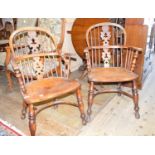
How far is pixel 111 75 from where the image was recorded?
2125mm

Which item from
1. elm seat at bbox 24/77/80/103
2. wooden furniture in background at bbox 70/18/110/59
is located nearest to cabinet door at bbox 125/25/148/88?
wooden furniture in background at bbox 70/18/110/59

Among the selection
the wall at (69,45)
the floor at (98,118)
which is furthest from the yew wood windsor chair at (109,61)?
the wall at (69,45)

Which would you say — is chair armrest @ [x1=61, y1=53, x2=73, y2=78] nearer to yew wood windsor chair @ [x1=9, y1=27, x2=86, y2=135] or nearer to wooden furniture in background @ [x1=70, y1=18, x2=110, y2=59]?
yew wood windsor chair @ [x1=9, y1=27, x2=86, y2=135]

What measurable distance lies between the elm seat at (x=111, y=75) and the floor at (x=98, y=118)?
44 cm

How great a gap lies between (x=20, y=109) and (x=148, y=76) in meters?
1.95

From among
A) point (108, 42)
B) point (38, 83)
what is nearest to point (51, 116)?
point (38, 83)

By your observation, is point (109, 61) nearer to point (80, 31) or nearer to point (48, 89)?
point (80, 31)

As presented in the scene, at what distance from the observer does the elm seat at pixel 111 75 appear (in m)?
2.04

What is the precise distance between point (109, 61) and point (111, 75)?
570mm

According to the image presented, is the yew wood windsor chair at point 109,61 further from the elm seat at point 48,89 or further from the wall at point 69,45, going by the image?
the wall at point 69,45
